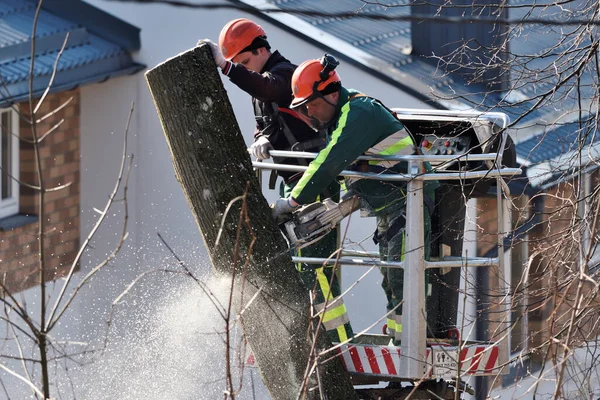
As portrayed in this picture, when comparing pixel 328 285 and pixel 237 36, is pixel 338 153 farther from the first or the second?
pixel 237 36

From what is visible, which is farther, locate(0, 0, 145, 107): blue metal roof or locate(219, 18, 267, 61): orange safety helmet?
locate(0, 0, 145, 107): blue metal roof

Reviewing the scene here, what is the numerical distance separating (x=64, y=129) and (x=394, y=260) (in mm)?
6136

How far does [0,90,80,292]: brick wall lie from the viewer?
31.7 ft

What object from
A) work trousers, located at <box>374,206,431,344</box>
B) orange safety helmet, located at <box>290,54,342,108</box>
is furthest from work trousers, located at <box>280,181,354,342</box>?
orange safety helmet, located at <box>290,54,342,108</box>

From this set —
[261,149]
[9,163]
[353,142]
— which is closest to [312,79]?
[353,142]

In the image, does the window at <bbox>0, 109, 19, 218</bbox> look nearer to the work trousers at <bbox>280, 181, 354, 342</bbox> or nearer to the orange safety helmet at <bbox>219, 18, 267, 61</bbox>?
the orange safety helmet at <bbox>219, 18, 267, 61</bbox>

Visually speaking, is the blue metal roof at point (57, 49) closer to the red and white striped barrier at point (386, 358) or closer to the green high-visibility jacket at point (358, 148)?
the green high-visibility jacket at point (358, 148)

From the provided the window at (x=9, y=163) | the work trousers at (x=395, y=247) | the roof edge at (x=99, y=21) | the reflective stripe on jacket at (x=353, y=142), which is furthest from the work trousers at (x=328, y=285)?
the roof edge at (x=99, y=21)

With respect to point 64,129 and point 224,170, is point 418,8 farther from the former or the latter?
point 224,170

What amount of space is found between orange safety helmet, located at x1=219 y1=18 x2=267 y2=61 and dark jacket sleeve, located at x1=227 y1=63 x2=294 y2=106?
229 mm

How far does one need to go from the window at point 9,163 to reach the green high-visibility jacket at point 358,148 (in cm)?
524

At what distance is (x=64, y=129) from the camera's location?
10797 mm

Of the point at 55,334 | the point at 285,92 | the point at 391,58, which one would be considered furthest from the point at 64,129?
the point at 285,92

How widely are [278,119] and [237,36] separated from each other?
0.51 metres
